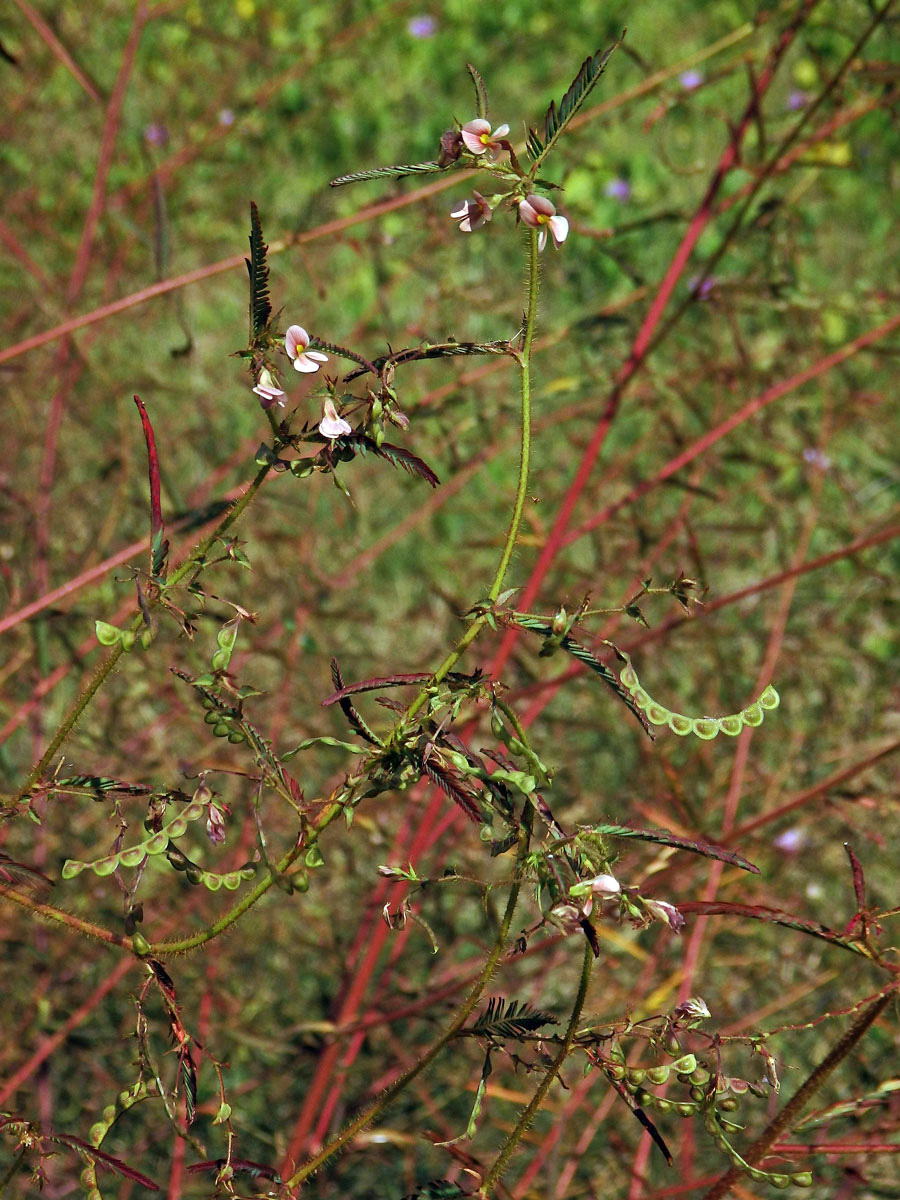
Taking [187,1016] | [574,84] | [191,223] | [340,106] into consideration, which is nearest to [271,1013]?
[187,1016]

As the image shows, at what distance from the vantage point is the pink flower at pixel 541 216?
0.59 m

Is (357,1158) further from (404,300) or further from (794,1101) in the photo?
(404,300)

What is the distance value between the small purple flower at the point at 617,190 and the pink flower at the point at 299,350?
324cm

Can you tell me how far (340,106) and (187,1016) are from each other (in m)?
3.28

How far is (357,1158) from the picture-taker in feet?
4.31

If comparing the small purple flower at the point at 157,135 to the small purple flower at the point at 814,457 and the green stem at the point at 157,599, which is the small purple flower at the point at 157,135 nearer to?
the small purple flower at the point at 814,457

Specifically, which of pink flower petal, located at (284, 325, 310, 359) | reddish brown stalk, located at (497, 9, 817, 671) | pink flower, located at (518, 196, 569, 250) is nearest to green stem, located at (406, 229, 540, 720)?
pink flower, located at (518, 196, 569, 250)

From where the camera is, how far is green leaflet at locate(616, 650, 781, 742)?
0.60 metres

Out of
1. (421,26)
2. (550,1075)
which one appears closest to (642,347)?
(550,1075)

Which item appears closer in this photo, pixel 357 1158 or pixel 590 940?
pixel 590 940

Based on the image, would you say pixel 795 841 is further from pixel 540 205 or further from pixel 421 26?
pixel 421 26

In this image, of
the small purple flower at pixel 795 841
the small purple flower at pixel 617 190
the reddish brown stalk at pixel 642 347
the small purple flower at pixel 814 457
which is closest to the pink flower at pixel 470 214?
the reddish brown stalk at pixel 642 347

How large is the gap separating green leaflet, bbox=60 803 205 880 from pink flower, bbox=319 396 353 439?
0.19 meters

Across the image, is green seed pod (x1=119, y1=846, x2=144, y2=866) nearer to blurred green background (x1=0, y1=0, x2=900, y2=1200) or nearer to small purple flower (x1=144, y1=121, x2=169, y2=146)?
blurred green background (x1=0, y1=0, x2=900, y2=1200)
